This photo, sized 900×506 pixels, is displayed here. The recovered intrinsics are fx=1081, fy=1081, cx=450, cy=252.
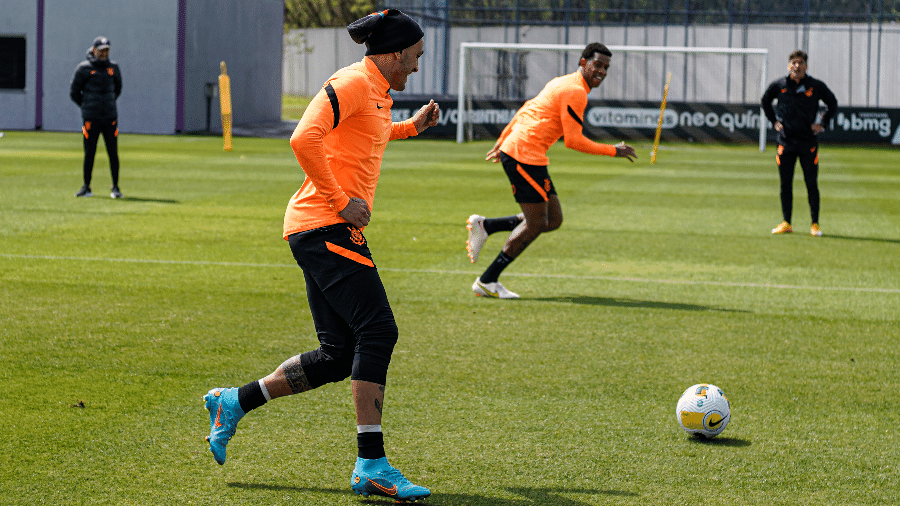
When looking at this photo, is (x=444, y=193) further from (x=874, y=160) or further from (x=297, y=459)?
(x=874, y=160)

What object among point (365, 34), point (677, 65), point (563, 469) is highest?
point (677, 65)

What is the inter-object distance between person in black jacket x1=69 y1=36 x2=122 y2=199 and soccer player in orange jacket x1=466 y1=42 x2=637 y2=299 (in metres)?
8.14

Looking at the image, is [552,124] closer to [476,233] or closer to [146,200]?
[476,233]

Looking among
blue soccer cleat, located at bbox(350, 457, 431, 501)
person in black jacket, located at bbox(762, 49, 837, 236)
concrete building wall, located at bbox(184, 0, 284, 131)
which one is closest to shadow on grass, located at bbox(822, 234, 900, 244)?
person in black jacket, located at bbox(762, 49, 837, 236)

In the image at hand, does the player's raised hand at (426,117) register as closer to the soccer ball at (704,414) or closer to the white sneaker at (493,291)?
the soccer ball at (704,414)

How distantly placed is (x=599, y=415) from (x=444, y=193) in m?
12.4

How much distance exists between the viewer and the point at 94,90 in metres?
15.2

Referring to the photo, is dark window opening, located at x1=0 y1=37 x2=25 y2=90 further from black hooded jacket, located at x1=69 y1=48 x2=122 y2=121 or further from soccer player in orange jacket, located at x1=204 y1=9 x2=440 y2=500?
soccer player in orange jacket, located at x1=204 y1=9 x2=440 y2=500

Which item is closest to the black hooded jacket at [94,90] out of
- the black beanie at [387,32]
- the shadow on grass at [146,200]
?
the shadow on grass at [146,200]

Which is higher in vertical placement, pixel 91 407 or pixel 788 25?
pixel 788 25

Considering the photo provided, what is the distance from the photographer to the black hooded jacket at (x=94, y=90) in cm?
1520

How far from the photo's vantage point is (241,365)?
6.32m

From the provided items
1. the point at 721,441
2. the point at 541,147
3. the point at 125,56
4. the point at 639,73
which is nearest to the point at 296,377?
the point at 721,441

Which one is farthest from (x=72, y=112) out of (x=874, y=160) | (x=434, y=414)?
(x=434, y=414)
